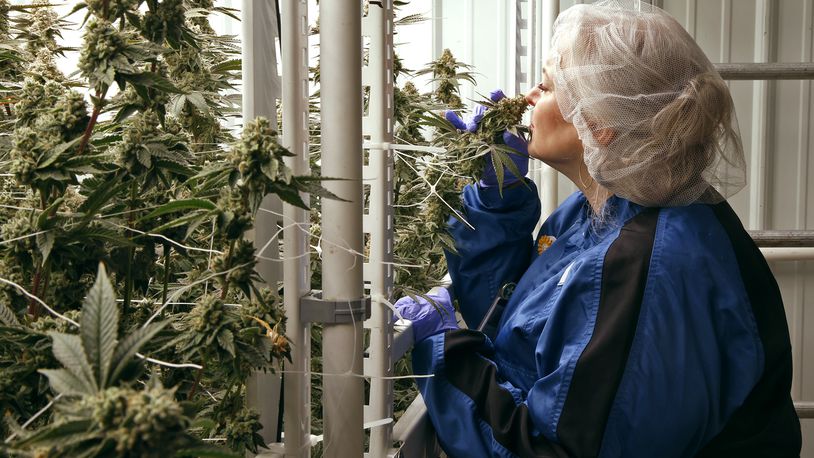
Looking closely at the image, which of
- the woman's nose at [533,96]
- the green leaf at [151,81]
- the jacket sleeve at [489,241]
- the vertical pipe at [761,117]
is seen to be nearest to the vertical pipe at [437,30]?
the vertical pipe at [761,117]

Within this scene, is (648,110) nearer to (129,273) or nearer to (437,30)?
(129,273)

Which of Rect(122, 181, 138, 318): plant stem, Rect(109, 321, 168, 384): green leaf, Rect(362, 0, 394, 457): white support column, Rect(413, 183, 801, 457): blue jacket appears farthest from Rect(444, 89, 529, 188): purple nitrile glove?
Rect(109, 321, 168, 384): green leaf

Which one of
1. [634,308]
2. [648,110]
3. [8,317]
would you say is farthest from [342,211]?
[648,110]

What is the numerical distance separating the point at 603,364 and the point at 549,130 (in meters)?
0.45

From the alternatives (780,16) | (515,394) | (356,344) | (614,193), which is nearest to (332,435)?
(356,344)

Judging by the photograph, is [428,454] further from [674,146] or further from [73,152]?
[73,152]

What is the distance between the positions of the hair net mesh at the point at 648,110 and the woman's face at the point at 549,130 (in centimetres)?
6

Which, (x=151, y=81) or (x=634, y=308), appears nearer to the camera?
(x=151, y=81)

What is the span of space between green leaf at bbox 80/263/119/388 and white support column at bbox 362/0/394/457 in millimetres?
544

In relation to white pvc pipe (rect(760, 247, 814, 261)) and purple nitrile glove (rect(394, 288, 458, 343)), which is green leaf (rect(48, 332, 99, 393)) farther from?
white pvc pipe (rect(760, 247, 814, 261))

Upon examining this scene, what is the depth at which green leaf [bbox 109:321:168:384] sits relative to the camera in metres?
0.47

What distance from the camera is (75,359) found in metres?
0.47

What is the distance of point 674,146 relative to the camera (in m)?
1.28

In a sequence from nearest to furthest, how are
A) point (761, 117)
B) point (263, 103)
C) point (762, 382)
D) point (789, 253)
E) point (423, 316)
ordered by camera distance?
point (263, 103)
point (762, 382)
point (423, 316)
point (789, 253)
point (761, 117)
